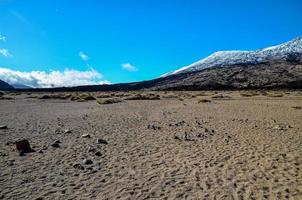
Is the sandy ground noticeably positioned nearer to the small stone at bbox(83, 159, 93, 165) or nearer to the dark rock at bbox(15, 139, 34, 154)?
the small stone at bbox(83, 159, 93, 165)

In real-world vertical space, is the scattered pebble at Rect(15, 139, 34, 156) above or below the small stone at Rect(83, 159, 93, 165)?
above

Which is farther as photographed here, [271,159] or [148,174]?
[271,159]

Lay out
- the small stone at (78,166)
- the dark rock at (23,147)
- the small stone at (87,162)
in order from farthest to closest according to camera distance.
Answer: the dark rock at (23,147) → the small stone at (87,162) → the small stone at (78,166)

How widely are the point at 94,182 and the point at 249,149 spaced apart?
7.94 metres

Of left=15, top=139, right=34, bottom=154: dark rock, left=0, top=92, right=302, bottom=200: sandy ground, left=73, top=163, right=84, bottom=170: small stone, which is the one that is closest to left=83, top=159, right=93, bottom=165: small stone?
left=0, top=92, right=302, bottom=200: sandy ground

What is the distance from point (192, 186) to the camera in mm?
10164

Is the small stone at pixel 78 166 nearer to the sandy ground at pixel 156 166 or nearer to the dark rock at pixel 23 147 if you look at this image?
the sandy ground at pixel 156 166

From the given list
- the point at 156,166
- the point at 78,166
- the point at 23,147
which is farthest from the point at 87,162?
the point at 23,147

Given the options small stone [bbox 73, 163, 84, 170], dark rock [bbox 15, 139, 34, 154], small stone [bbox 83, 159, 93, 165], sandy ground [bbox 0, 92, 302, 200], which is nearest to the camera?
sandy ground [bbox 0, 92, 302, 200]

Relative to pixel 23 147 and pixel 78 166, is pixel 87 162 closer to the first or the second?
pixel 78 166

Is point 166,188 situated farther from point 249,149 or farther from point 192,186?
point 249,149

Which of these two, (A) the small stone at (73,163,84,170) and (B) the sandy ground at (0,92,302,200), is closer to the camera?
(B) the sandy ground at (0,92,302,200)

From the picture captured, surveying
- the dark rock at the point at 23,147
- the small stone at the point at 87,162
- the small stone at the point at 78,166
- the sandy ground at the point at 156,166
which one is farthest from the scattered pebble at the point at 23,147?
the small stone at the point at 78,166

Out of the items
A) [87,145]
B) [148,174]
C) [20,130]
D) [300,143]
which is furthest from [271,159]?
[20,130]
